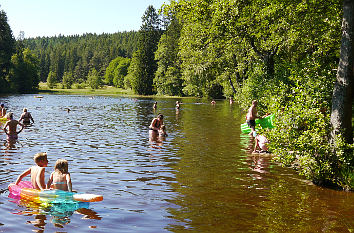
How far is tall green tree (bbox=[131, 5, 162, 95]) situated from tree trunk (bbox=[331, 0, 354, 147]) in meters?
95.6

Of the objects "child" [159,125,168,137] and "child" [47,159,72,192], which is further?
"child" [159,125,168,137]

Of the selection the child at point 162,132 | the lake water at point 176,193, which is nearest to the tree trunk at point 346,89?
the lake water at point 176,193

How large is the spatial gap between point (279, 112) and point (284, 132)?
85cm

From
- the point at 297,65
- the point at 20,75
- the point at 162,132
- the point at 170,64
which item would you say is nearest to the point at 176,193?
the point at 297,65

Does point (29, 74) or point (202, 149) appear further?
point (29, 74)

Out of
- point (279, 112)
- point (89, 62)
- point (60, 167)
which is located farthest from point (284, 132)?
point (89, 62)

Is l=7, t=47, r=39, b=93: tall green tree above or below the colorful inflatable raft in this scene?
above

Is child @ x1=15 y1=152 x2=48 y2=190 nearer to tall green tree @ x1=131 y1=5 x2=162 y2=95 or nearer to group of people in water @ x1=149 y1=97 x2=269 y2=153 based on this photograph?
group of people in water @ x1=149 y1=97 x2=269 y2=153

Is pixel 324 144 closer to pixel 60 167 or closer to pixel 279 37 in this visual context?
pixel 60 167

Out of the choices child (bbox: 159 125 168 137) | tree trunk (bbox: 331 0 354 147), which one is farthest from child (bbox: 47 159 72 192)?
child (bbox: 159 125 168 137)

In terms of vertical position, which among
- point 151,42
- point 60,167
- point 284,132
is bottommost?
point 60,167

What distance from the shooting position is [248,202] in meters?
9.40

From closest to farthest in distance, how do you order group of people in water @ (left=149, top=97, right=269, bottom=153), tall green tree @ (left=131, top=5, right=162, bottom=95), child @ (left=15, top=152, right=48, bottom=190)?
1. child @ (left=15, top=152, right=48, bottom=190)
2. group of people in water @ (left=149, top=97, right=269, bottom=153)
3. tall green tree @ (left=131, top=5, right=162, bottom=95)

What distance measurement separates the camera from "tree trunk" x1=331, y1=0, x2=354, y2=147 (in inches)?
397
